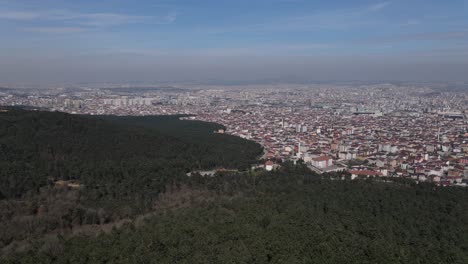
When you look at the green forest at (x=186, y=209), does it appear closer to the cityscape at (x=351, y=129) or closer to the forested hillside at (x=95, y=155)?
the forested hillside at (x=95, y=155)

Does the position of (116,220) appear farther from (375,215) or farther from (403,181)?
(403,181)

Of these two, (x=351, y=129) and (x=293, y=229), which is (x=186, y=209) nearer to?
(x=293, y=229)

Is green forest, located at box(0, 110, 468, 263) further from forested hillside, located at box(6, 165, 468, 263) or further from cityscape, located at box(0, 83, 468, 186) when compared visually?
cityscape, located at box(0, 83, 468, 186)

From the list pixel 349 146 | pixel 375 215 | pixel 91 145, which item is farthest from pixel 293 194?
pixel 349 146

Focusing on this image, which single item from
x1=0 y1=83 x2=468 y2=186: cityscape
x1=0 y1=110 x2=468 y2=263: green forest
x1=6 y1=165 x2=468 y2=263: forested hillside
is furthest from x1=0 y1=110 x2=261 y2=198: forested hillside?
x1=0 y1=83 x2=468 y2=186: cityscape

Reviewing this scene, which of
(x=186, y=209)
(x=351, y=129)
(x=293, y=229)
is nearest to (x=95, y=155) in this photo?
(x=186, y=209)

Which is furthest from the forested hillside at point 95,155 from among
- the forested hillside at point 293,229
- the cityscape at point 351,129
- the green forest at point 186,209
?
the cityscape at point 351,129
